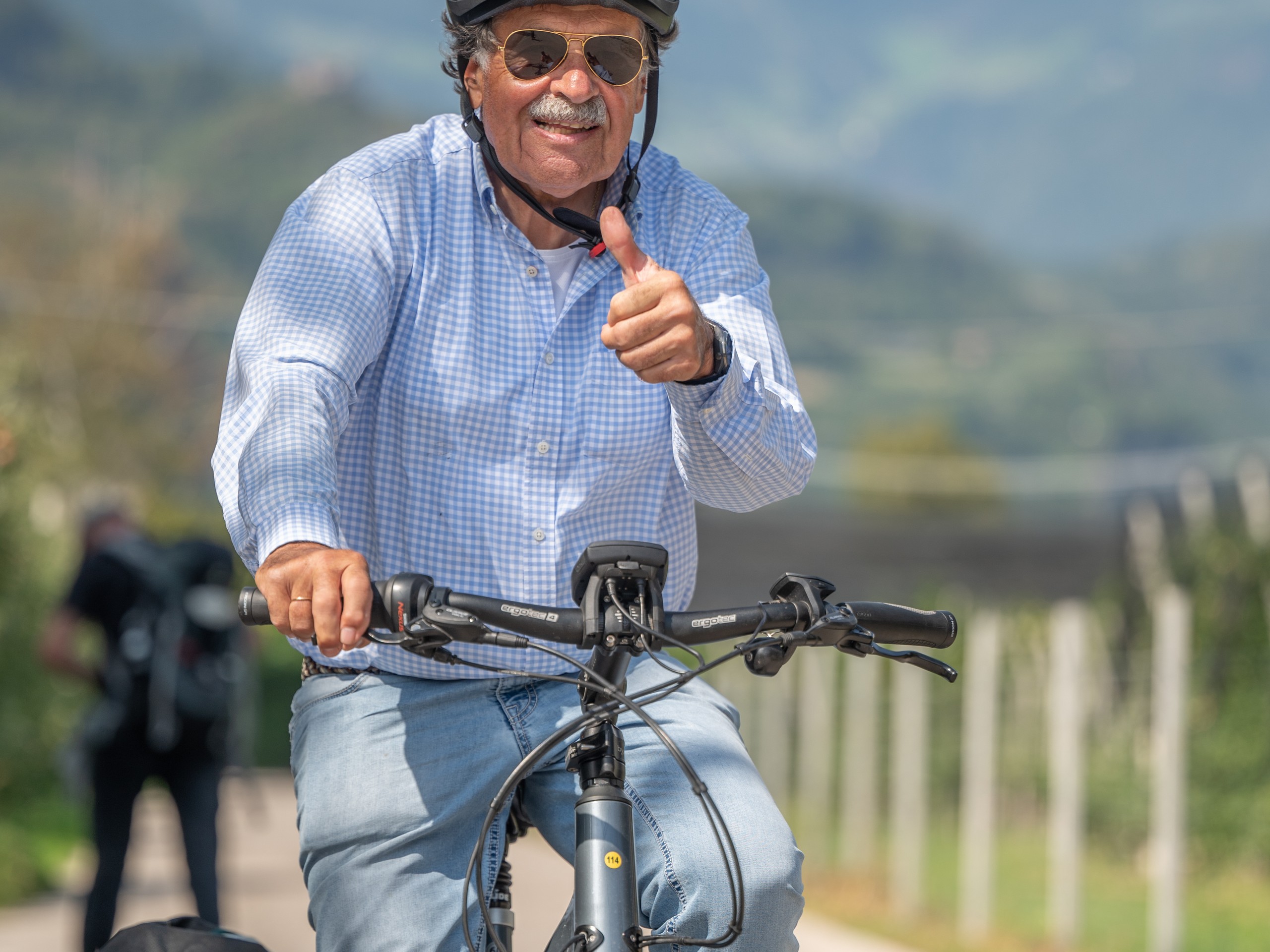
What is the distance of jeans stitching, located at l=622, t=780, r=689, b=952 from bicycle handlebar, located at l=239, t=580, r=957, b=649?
1.00 feet

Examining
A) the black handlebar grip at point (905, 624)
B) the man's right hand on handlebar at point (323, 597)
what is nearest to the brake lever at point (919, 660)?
the black handlebar grip at point (905, 624)

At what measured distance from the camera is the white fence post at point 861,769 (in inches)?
525

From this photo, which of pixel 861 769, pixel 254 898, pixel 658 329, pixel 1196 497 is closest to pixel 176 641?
pixel 254 898

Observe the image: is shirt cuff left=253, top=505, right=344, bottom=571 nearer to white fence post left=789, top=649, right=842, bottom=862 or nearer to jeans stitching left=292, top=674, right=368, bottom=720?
jeans stitching left=292, top=674, right=368, bottom=720

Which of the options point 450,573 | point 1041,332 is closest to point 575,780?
point 450,573

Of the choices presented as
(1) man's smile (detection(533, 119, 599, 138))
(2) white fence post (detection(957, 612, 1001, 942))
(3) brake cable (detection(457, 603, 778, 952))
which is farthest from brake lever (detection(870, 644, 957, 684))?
(2) white fence post (detection(957, 612, 1001, 942))

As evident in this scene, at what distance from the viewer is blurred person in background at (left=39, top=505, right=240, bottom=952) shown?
7.18m

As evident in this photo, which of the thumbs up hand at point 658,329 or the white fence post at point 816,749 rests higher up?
the thumbs up hand at point 658,329

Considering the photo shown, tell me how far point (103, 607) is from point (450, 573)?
532cm

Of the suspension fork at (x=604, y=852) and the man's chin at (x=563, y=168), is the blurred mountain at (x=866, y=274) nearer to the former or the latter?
the man's chin at (x=563, y=168)

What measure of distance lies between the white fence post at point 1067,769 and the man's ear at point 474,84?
22.4 ft

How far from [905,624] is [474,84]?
1.27m

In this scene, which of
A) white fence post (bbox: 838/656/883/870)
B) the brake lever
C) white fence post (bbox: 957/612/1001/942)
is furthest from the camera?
white fence post (bbox: 838/656/883/870)

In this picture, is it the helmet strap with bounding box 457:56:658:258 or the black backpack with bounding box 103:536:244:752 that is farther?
the black backpack with bounding box 103:536:244:752
